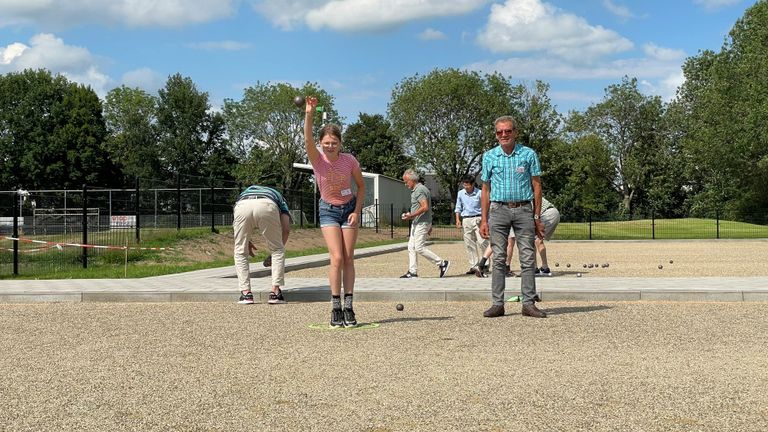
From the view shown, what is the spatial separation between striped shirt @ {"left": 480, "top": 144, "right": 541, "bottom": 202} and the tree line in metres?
37.4

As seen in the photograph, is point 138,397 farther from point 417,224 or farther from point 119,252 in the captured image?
point 119,252

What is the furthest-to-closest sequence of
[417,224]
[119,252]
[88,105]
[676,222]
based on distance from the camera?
[88,105]
[676,222]
[119,252]
[417,224]

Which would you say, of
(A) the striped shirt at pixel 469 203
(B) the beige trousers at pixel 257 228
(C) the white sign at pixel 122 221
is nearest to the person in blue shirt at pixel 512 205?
(B) the beige trousers at pixel 257 228

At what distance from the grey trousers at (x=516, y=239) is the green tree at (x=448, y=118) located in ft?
149

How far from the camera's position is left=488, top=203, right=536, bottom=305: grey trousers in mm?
7383

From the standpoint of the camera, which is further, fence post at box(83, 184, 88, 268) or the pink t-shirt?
fence post at box(83, 184, 88, 268)

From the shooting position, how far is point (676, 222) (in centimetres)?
3881

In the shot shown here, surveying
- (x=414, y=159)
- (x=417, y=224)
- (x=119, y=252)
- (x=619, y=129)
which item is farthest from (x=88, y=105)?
(x=417, y=224)

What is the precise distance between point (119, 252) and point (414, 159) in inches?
1558

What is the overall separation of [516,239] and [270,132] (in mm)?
57636

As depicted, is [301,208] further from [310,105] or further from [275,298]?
[310,105]

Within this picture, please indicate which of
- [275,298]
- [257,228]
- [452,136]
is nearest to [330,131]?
[257,228]

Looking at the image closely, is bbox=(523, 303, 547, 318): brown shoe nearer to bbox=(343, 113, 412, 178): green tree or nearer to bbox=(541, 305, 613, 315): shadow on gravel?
bbox=(541, 305, 613, 315): shadow on gravel

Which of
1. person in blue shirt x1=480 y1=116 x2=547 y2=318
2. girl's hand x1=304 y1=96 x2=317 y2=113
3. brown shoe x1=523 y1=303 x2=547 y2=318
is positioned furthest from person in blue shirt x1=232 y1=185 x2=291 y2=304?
brown shoe x1=523 y1=303 x2=547 y2=318
